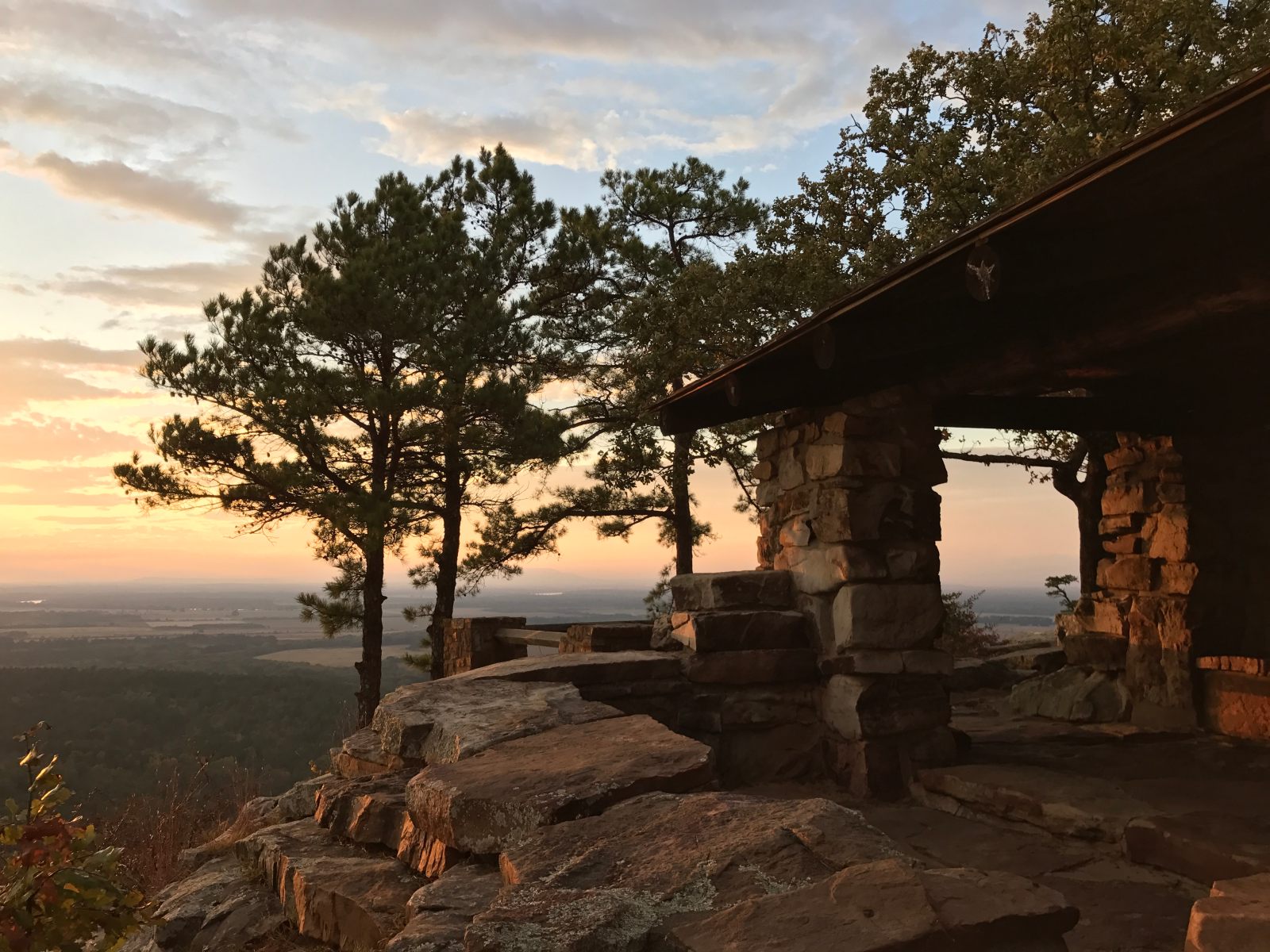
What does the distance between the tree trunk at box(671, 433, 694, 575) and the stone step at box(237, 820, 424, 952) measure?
11.7 m

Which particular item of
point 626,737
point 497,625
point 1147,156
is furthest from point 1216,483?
point 497,625

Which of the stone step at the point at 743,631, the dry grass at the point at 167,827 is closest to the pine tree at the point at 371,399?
the dry grass at the point at 167,827

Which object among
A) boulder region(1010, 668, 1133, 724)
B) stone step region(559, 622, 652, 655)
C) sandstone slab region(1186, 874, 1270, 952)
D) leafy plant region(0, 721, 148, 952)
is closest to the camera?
sandstone slab region(1186, 874, 1270, 952)

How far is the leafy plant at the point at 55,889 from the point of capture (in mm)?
2047

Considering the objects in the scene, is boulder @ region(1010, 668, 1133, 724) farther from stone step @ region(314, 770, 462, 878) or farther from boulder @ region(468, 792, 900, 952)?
stone step @ region(314, 770, 462, 878)

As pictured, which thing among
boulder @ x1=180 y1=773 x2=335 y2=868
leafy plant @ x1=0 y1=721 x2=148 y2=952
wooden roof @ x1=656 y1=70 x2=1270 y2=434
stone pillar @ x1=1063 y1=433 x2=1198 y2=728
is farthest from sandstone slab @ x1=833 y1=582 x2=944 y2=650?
leafy plant @ x1=0 y1=721 x2=148 y2=952

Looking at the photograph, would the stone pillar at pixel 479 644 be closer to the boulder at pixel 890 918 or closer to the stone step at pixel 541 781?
the stone step at pixel 541 781

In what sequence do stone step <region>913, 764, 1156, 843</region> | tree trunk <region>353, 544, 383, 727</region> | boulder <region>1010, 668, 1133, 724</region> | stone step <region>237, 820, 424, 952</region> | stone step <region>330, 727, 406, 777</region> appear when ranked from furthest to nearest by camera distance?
tree trunk <region>353, 544, 383, 727</region>
boulder <region>1010, 668, 1133, 724</region>
stone step <region>330, 727, 406, 777</region>
stone step <region>913, 764, 1156, 843</region>
stone step <region>237, 820, 424, 952</region>

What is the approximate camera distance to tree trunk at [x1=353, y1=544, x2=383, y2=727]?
1430 centimetres

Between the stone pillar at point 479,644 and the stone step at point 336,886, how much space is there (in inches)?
234

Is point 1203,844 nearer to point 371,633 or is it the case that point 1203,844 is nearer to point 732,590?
point 732,590

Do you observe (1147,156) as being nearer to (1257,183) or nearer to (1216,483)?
(1257,183)

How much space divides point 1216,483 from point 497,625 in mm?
6832

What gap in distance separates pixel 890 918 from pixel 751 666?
3.34 meters
